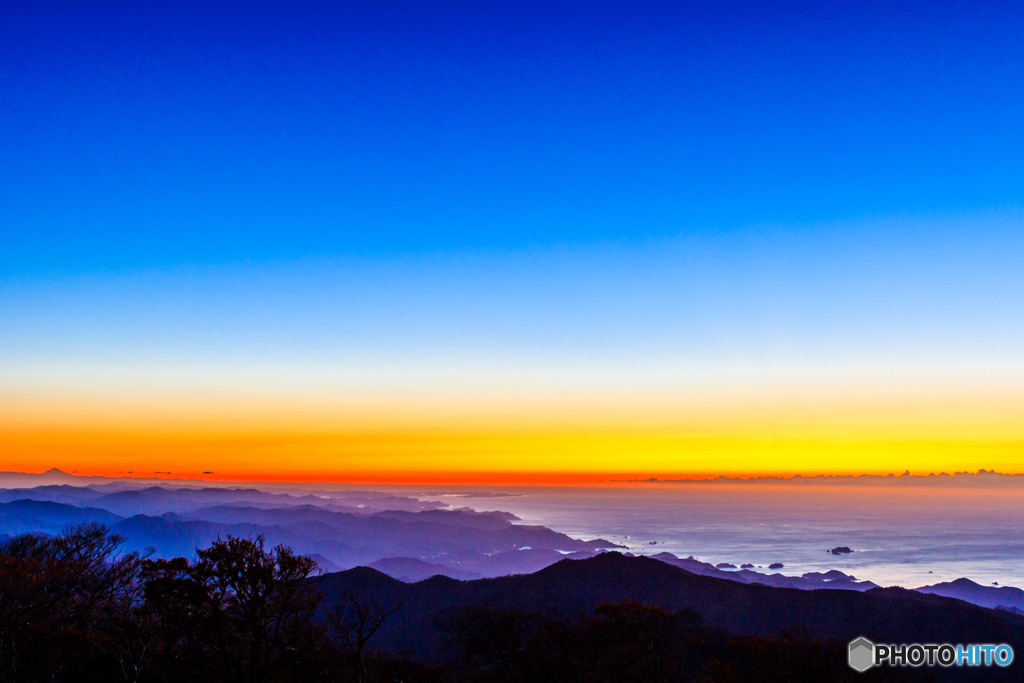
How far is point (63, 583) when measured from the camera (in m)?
24.3

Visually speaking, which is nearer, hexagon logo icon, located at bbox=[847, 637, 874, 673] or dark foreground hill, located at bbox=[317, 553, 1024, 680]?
hexagon logo icon, located at bbox=[847, 637, 874, 673]

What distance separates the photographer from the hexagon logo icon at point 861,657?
26969 mm

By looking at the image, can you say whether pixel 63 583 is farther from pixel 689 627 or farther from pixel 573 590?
pixel 573 590

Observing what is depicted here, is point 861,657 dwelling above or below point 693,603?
above

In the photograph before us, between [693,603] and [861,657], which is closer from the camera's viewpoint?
[861,657]

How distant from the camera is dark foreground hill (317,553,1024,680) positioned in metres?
58.5

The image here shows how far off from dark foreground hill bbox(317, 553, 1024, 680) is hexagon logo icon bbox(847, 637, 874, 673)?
21.1 m

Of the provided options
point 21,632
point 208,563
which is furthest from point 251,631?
point 21,632

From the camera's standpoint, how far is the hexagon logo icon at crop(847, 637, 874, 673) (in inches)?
1062

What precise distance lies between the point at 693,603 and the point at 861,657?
48572 millimetres

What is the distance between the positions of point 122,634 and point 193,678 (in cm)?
426

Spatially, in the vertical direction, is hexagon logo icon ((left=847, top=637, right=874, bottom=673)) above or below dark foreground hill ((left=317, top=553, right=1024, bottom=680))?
above

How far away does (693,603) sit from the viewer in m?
72.1

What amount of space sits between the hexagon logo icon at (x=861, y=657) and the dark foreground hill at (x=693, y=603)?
21.1m
